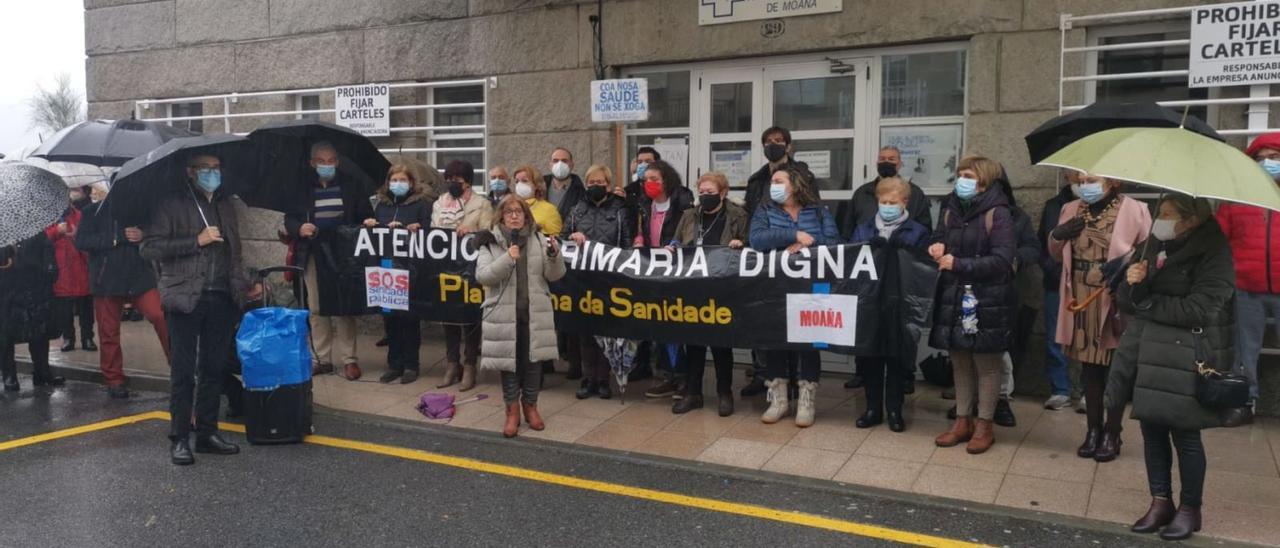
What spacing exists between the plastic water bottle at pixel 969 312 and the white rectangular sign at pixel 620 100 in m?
3.75

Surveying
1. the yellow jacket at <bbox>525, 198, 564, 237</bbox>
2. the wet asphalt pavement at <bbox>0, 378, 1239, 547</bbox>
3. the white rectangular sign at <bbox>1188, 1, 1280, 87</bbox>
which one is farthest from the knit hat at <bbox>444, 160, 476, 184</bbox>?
the white rectangular sign at <bbox>1188, 1, 1280, 87</bbox>

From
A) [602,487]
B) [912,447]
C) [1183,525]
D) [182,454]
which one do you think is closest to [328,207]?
[182,454]

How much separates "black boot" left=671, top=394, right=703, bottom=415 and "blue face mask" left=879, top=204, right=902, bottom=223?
78.9 inches

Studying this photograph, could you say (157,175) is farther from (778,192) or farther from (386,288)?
(778,192)

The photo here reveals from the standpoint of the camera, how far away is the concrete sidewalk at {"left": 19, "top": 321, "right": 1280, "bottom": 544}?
213 inches

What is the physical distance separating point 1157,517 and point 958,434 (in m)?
1.66

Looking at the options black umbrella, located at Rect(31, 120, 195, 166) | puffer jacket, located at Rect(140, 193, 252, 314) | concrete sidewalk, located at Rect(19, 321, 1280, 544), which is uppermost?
black umbrella, located at Rect(31, 120, 195, 166)

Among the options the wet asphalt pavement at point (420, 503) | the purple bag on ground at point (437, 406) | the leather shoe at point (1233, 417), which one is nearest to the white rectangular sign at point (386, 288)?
the purple bag on ground at point (437, 406)

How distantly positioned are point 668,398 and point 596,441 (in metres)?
1.25

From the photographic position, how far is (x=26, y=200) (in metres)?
7.35

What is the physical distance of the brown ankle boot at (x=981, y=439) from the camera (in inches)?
246

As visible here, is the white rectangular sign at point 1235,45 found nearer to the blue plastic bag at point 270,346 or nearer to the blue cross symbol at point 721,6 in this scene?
the blue cross symbol at point 721,6

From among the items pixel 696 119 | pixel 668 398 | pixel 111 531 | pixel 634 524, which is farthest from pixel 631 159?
pixel 111 531

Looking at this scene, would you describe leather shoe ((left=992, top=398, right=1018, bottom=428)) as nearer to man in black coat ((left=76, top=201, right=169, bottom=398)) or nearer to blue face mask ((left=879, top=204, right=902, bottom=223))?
blue face mask ((left=879, top=204, right=902, bottom=223))
